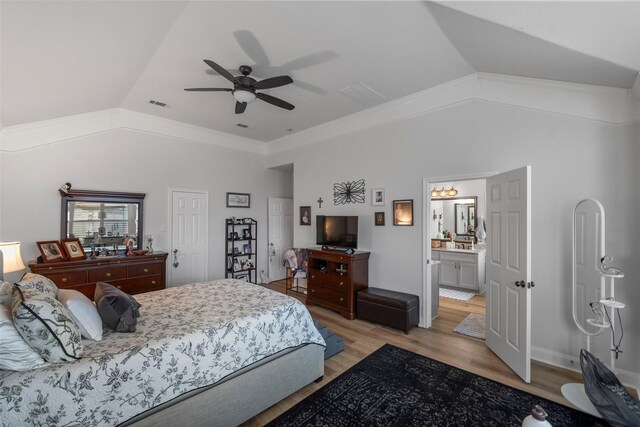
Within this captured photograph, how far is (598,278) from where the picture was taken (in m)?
2.62

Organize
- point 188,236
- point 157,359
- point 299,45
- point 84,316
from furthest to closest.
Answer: point 188,236 → point 299,45 → point 84,316 → point 157,359

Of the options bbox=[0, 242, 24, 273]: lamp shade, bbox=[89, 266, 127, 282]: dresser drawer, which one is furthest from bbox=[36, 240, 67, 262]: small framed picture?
bbox=[0, 242, 24, 273]: lamp shade

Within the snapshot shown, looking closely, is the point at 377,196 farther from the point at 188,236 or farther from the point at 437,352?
the point at 188,236

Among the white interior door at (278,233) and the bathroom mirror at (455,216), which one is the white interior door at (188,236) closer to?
the white interior door at (278,233)

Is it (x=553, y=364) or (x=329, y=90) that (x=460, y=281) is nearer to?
(x=553, y=364)

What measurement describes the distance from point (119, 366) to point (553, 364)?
3909mm

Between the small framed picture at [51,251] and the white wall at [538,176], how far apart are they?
170 inches

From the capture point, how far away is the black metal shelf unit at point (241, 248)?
5688 mm

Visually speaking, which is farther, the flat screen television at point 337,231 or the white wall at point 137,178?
the flat screen television at point 337,231

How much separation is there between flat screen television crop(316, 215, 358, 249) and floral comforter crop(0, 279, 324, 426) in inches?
76.5

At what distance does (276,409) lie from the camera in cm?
229

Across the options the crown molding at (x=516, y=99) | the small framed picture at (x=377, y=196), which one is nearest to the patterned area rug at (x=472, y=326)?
the small framed picture at (x=377, y=196)

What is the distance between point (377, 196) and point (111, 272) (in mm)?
4063

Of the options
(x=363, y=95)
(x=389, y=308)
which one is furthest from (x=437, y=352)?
(x=363, y=95)
